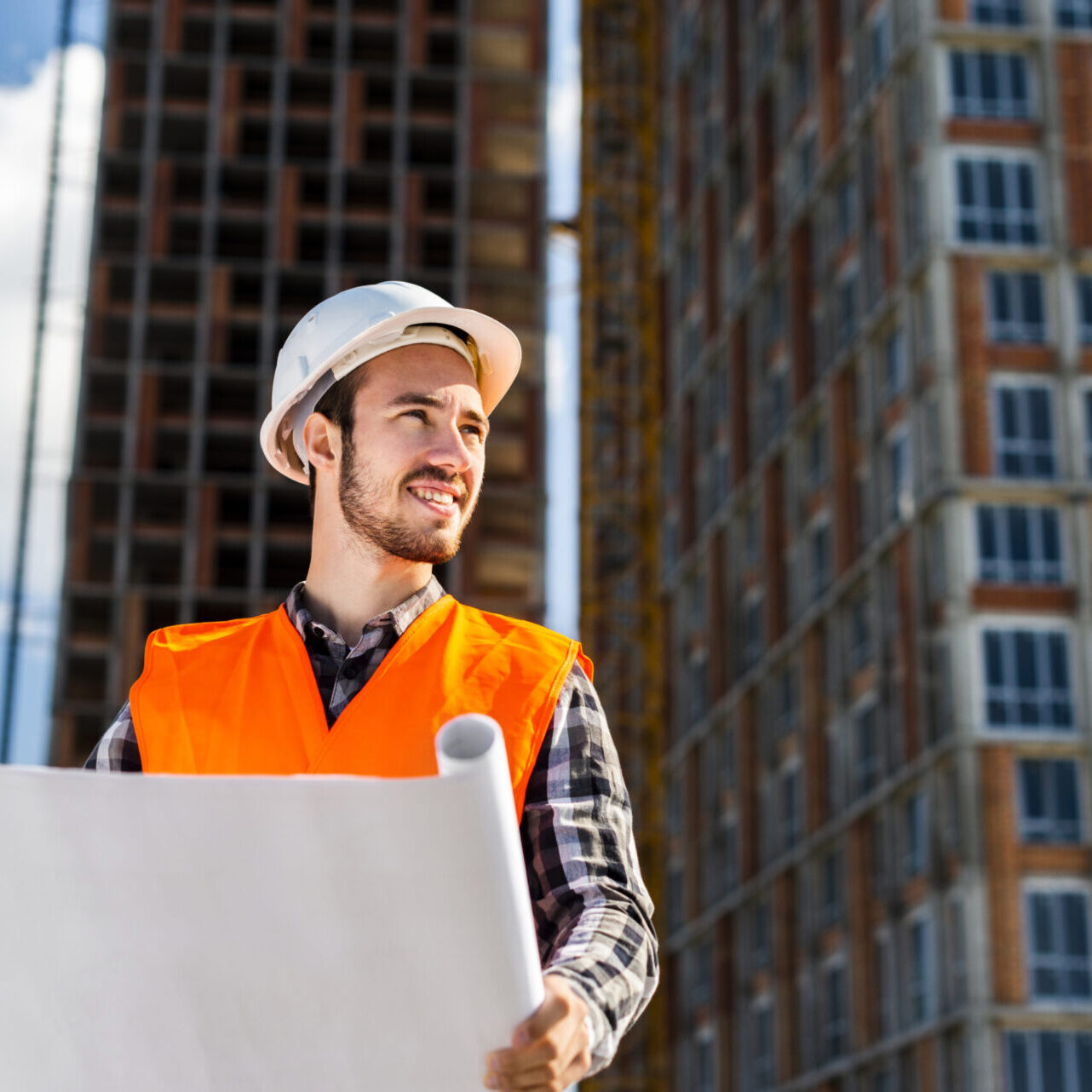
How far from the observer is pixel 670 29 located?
7175 cm

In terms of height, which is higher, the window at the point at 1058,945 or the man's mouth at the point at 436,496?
the window at the point at 1058,945

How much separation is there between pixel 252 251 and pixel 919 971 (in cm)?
3640

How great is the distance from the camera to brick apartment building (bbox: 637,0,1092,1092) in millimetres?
41781

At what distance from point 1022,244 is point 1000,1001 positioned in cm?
1630

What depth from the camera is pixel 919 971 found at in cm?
4300

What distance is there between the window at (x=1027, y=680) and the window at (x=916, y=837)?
2.62 metres

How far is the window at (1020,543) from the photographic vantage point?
43875 millimetres

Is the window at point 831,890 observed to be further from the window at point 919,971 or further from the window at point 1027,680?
the window at point 1027,680

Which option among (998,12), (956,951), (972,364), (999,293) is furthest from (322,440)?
(998,12)

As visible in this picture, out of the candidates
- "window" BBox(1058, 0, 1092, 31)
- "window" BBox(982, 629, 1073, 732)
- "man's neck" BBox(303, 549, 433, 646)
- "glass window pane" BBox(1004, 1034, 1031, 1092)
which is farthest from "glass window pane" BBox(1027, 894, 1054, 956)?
"man's neck" BBox(303, 549, 433, 646)

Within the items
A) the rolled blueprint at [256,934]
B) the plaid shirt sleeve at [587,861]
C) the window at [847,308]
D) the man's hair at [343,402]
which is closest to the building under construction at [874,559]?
the window at [847,308]

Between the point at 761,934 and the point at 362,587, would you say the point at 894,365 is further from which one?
the point at 362,587

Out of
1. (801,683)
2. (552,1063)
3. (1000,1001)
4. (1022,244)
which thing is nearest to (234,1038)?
(552,1063)

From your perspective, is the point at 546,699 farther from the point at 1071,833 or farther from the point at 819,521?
the point at 819,521
